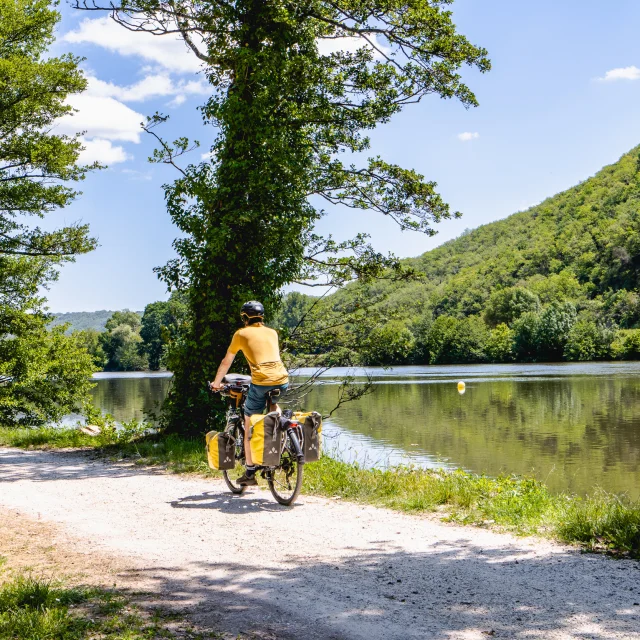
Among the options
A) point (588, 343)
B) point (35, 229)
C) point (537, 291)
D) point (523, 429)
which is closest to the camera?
point (35, 229)

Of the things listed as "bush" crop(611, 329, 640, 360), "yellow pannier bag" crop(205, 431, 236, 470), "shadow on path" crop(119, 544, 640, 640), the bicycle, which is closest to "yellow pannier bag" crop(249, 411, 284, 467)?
the bicycle

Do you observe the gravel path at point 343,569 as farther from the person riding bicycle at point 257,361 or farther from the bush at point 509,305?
the bush at point 509,305

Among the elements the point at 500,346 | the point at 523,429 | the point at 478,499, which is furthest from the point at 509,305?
the point at 478,499

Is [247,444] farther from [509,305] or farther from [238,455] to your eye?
[509,305]

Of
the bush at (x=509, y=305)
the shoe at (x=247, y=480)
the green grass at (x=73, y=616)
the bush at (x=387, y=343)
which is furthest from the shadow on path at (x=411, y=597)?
the bush at (x=509, y=305)

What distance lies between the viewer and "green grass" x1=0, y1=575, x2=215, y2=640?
3529mm

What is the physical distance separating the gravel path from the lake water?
5311 mm

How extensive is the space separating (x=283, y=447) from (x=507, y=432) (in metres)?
17.2

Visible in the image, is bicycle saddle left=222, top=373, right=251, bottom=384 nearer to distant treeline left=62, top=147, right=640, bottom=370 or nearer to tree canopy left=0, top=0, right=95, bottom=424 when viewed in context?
tree canopy left=0, top=0, right=95, bottom=424

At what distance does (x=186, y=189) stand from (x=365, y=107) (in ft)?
13.1

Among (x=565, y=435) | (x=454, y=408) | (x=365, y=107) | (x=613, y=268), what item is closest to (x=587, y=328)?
(x=613, y=268)

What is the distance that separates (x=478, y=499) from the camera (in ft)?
23.5

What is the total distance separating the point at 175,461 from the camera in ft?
32.7

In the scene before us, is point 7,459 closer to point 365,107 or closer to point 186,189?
point 186,189
